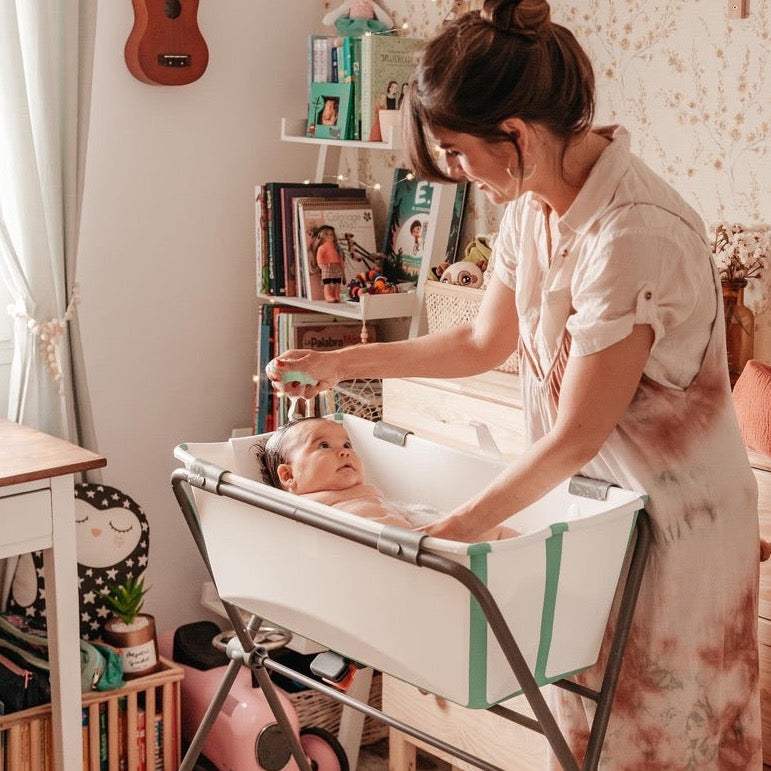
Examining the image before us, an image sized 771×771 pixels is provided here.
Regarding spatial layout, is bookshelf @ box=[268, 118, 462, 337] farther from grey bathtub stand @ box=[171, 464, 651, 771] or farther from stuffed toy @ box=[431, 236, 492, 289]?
grey bathtub stand @ box=[171, 464, 651, 771]

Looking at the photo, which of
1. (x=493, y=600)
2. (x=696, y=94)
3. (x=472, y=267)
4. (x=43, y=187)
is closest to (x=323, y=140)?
(x=472, y=267)

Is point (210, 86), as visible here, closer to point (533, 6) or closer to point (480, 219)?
point (480, 219)

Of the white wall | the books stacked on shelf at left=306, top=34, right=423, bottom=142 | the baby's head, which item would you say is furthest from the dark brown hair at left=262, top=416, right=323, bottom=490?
the white wall

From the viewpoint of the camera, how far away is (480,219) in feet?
8.53

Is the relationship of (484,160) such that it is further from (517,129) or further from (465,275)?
(465,275)

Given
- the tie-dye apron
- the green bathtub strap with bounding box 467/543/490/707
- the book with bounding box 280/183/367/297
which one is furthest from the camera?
the book with bounding box 280/183/367/297

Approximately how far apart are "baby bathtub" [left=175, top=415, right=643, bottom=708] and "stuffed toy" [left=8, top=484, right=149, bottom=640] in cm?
94

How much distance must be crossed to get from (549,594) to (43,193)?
1.63m

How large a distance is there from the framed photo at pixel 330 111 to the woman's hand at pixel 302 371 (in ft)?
3.66

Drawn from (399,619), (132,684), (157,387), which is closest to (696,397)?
(399,619)

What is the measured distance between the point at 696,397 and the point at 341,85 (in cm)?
153

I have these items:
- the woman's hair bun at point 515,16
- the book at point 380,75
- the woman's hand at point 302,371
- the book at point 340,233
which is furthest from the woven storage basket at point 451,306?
the woman's hair bun at point 515,16

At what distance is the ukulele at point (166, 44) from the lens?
104 inches

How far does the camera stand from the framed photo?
2.63m
